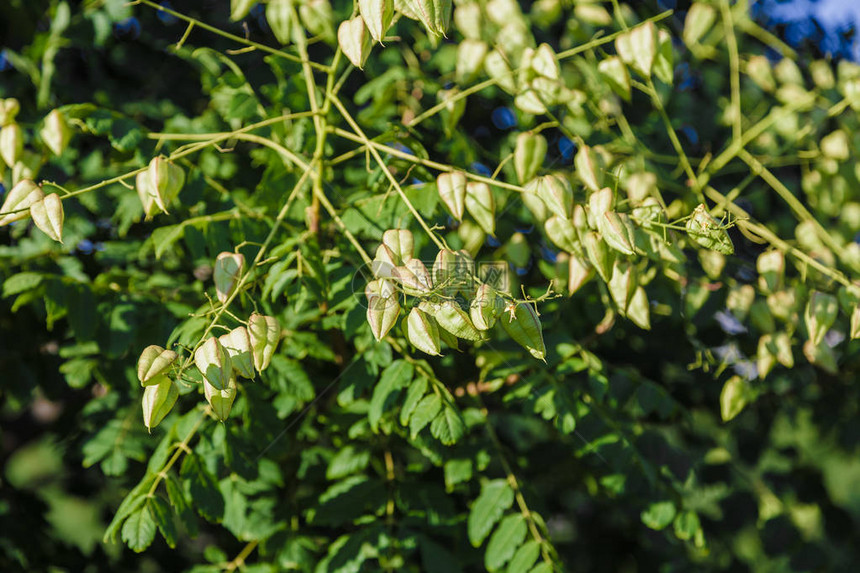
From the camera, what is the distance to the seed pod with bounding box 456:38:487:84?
1.59m

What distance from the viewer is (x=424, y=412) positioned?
4.47ft

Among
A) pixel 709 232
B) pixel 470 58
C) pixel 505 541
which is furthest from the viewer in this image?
pixel 470 58

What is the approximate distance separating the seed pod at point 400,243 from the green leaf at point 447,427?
0.35 meters

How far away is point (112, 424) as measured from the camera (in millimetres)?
1727

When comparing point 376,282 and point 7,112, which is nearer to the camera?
point 376,282

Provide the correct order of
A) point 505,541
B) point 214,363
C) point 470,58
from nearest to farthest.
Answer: point 214,363 → point 505,541 → point 470,58

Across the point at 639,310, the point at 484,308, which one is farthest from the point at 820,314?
the point at 484,308

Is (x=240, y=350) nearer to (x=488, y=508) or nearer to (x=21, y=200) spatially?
(x=21, y=200)

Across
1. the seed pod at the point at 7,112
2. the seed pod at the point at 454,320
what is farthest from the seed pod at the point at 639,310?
the seed pod at the point at 7,112

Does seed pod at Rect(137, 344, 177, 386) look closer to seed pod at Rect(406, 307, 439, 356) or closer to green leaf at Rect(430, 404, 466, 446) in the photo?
seed pod at Rect(406, 307, 439, 356)

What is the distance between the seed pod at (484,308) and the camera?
1.00m

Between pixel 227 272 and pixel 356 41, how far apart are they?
425 millimetres

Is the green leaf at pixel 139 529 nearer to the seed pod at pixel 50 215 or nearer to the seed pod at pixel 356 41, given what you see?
the seed pod at pixel 50 215

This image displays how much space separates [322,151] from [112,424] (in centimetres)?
84
